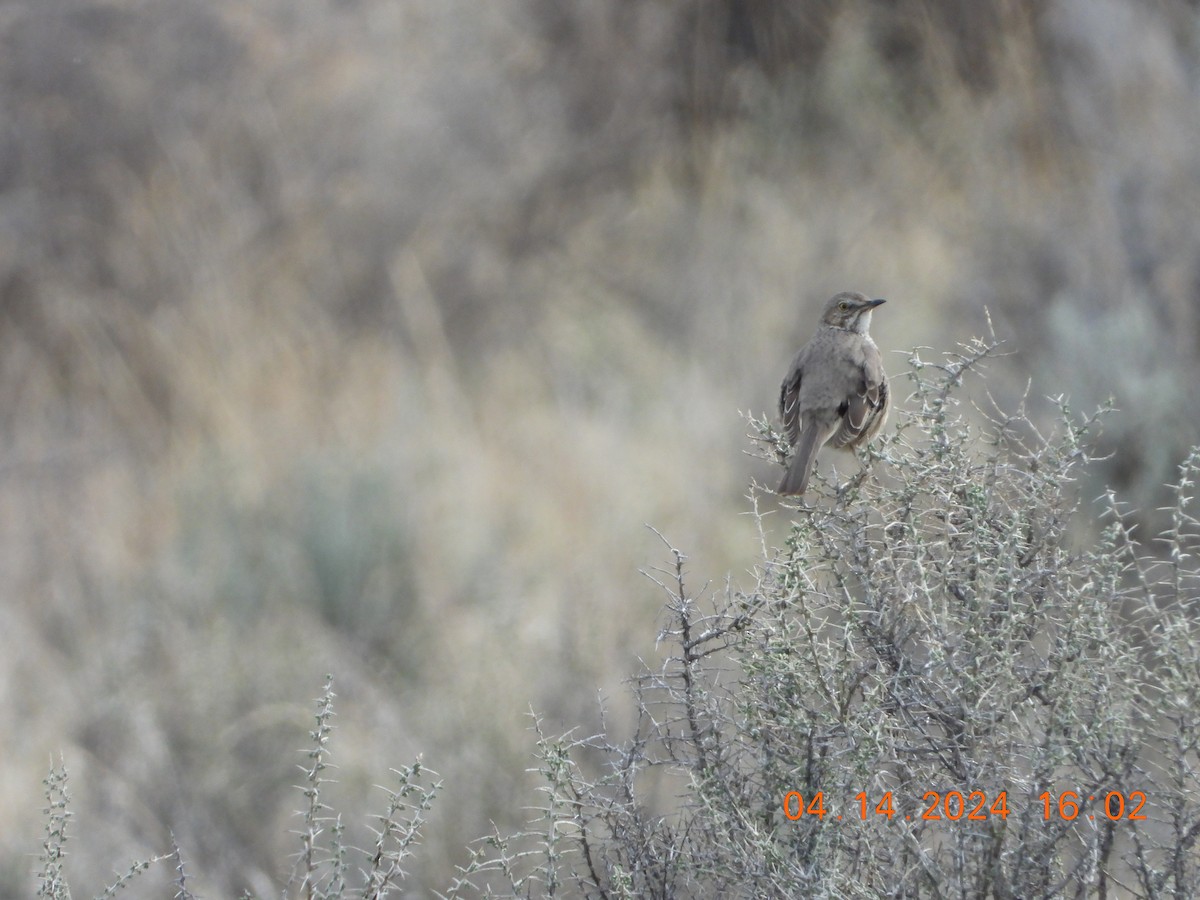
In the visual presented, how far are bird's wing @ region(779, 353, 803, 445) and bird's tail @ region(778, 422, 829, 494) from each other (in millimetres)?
73

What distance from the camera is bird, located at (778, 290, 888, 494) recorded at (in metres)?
4.16

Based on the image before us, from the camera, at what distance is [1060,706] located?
7.74ft

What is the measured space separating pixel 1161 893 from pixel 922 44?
867 centimetres

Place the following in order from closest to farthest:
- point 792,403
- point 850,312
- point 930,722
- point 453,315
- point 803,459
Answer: point 930,722
point 803,459
point 792,403
point 850,312
point 453,315

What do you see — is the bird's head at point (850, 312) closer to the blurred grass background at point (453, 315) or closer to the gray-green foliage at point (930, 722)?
the blurred grass background at point (453, 315)

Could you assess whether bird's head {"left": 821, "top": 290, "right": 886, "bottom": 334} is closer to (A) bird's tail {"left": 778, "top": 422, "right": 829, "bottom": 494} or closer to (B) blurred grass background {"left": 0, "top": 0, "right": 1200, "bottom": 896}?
(A) bird's tail {"left": 778, "top": 422, "right": 829, "bottom": 494}

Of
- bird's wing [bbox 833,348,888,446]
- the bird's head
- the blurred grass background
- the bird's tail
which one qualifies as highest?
the blurred grass background

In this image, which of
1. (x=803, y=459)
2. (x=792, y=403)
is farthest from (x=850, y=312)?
(x=803, y=459)

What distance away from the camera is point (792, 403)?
4379 millimetres
